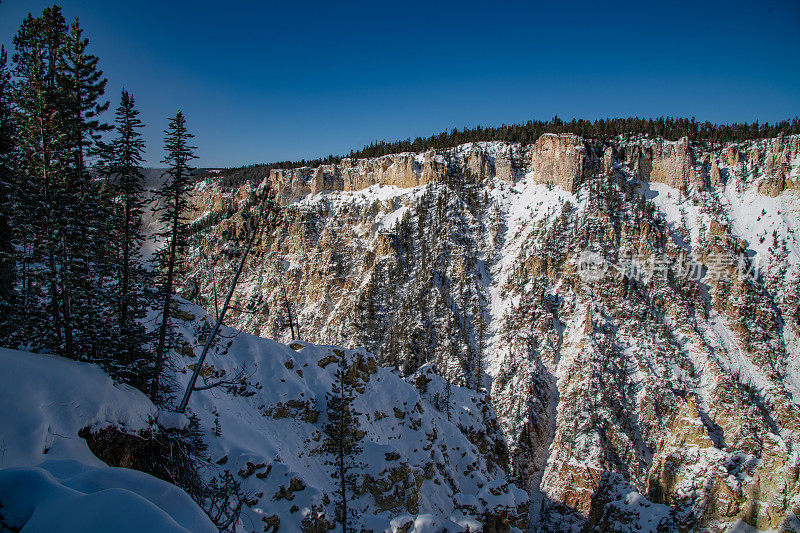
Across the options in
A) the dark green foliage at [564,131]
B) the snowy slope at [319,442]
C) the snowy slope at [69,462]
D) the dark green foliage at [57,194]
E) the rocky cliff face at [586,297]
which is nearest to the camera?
the snowy slope at [69,462]

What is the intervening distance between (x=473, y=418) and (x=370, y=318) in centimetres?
5227

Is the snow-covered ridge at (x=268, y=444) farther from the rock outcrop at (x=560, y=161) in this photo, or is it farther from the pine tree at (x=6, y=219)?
the rock outcrop at (x=560, y=161)

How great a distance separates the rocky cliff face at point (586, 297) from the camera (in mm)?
60406

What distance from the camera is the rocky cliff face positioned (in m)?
60.4

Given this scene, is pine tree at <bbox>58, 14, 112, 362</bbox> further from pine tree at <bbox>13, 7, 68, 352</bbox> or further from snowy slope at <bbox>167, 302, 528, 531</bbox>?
snowy slope at <bbox>167, 302, 528, 531</bbox>

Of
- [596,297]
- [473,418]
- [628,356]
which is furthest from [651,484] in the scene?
[473,418]

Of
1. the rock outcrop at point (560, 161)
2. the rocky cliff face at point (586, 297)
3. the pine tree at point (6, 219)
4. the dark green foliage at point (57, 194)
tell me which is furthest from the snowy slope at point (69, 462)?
the rock outcrop at point (560, 161)

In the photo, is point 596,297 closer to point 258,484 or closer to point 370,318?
point 370,318

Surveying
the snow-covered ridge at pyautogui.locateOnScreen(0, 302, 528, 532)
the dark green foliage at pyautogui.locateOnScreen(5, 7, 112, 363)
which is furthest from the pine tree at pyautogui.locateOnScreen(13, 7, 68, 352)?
the snow-covered ridge at pyautogui.locateOnScreen(0, 302, 528, 532)

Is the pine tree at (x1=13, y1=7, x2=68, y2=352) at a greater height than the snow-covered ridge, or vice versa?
the pine tree at (x1=13, y1=7, x2=68, y2=352)

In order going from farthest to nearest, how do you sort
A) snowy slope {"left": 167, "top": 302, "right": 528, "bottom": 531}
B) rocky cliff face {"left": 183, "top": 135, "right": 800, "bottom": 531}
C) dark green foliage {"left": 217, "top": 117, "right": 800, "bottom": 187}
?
dark green foliage {"left": 217, "top": 117, "right": 800, "bottom": 187} < rocky cliff face {"left": 183, "top": 135, "right": 800, "bottom": 531} < snowy slope {"left": 167, "top": 302, "right": 528, "bottom": 531}

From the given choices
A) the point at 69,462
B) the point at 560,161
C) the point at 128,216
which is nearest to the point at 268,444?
the point at 128,216

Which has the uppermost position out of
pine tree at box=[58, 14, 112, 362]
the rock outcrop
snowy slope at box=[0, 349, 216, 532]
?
the rock outcrop

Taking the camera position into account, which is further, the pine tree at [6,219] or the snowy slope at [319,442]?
the snowy slope at [319,442]
